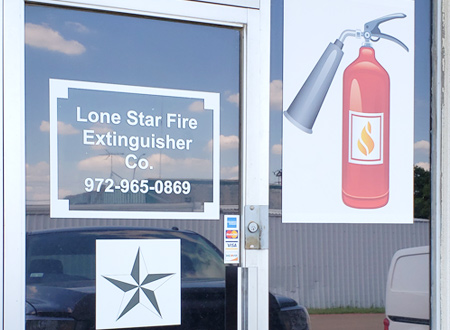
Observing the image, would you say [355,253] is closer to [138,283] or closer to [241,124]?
[241,124]

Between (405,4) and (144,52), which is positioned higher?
(405,4)

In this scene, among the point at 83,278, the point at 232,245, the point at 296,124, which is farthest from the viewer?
the point at 296,124

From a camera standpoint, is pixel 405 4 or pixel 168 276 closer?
pixel 168 276

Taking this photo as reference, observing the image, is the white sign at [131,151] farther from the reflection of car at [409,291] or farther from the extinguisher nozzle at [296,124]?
the reflection of car at [409,291]

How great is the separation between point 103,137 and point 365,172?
127 cm

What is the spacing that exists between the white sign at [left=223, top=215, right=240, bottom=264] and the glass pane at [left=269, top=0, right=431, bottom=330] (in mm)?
168

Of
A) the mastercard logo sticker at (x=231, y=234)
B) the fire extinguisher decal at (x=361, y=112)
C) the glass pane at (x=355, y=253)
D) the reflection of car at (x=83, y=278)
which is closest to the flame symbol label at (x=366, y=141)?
the fire extinguisher decal at (x=361, y=112)

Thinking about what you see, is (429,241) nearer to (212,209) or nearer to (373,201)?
(373,201)

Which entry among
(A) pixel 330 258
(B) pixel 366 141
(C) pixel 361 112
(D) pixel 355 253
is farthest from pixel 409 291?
(C) pixel 361 112

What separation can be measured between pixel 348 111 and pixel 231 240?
2.79 ft

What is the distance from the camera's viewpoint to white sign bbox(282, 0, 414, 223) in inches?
108

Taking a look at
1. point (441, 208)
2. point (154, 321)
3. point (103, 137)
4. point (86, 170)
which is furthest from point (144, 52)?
point (441, 208)

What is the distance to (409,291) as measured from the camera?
2.92 meters

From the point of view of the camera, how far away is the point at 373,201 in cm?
286
